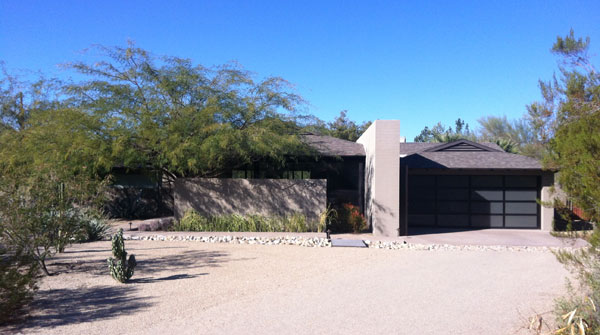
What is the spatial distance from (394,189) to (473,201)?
15.3 feet

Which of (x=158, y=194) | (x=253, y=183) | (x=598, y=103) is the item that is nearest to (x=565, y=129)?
(x=598, y=103)

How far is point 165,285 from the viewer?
7.96 meters

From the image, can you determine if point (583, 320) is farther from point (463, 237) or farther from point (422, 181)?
point (422, 181)

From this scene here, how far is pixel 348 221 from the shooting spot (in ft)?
51.5

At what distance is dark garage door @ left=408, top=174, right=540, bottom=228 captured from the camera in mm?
17266

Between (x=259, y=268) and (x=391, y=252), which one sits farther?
(x=391, y=252)

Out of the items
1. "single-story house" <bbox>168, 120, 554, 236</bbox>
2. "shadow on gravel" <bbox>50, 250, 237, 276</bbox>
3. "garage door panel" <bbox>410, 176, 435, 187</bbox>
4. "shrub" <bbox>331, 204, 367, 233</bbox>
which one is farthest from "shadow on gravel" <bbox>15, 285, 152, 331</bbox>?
"garage door panel" <bbox>410, 176, 435, 187</bbox>

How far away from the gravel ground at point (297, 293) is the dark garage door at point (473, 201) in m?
5.97

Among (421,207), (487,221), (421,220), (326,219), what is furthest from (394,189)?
(487,221)

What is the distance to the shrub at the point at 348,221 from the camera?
15.6 metres

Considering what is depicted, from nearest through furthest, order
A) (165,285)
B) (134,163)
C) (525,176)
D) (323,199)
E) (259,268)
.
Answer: (165,285), (259,268), (134,163), (323,199), (525,176)

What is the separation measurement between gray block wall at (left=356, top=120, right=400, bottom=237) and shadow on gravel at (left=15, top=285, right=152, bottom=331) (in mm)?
9159

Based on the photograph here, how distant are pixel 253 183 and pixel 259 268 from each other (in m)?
6.62

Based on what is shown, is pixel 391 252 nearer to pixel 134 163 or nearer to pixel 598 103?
pixel 598 103
